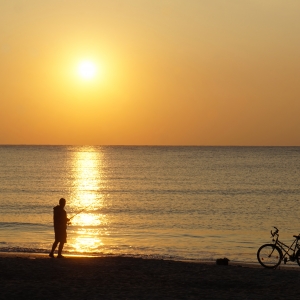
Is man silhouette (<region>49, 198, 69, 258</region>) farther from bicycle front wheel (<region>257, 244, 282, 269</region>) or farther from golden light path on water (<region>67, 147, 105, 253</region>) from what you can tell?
bicycle front wheel (<region>257, 244, 282, 269</region>)

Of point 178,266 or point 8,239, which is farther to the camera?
point 8,239

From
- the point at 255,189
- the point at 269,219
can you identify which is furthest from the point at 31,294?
the point at 255,189

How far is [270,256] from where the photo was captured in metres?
18.6

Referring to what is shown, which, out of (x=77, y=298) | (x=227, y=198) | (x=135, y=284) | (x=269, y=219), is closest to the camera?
(x=77, y=298)

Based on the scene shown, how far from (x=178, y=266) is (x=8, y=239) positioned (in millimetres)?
14005

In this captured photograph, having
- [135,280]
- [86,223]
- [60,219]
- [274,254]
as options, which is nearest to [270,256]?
[274,254]

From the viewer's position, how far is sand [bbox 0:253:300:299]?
42.4 ft

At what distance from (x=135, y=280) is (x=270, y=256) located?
5682 millimetres

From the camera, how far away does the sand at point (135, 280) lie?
42.4 feet

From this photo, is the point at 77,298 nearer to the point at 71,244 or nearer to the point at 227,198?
the point at 71,244

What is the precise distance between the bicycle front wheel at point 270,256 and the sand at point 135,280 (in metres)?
1.51

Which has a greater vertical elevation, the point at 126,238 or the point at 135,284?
the point at 126,238

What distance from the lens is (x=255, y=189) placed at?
219 ft

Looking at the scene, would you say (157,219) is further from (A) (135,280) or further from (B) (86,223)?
(A) (135,280)
